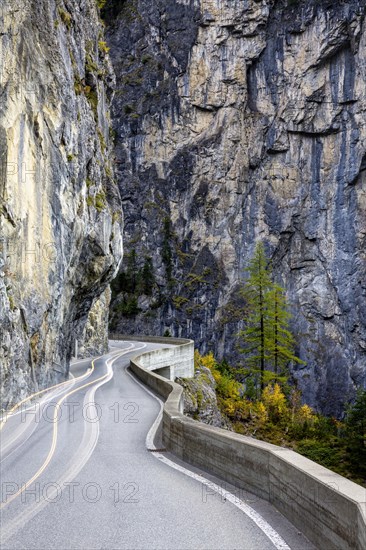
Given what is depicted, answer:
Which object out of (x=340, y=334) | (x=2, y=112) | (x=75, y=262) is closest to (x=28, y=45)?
(x=2, y=112)

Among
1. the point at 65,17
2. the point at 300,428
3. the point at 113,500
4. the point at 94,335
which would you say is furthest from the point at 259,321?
the point at 113,500

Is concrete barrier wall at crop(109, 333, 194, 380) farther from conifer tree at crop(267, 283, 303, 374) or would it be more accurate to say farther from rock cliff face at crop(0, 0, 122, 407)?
conifer tree at crop(267, 283, 303, 374)

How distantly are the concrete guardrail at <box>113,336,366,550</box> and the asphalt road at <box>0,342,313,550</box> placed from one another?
0.55 feet

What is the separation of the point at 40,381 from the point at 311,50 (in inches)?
2551

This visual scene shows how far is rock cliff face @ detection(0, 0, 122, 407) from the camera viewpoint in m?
14.1

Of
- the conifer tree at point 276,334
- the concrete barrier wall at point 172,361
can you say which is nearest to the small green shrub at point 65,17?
the concrete barrier wall at point 172,361

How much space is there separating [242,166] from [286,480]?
67173 mm

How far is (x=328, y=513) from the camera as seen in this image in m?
4.06

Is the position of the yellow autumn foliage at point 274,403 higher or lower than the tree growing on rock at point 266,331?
lower

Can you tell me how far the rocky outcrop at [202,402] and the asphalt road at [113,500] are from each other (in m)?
16.5

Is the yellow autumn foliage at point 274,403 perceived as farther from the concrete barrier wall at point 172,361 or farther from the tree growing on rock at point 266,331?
the concrete barrier wall at point 172,361

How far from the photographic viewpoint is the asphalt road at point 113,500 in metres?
4.77

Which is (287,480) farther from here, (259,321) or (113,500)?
(259,321)

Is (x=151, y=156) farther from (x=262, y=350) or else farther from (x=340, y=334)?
(x=262, y=350)
